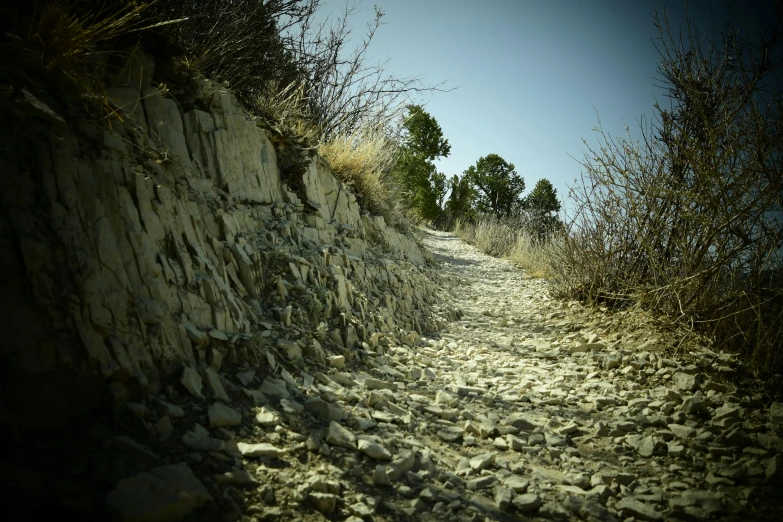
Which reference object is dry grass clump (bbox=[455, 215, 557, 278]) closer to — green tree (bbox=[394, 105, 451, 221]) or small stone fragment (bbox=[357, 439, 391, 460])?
green tree (bbox=[394, 105, 451, 221])

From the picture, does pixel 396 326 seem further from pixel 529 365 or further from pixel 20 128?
pixel 20 128

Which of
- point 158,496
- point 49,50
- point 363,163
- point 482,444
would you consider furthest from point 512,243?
point 158,496

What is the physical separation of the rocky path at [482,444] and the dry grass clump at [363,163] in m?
3.54

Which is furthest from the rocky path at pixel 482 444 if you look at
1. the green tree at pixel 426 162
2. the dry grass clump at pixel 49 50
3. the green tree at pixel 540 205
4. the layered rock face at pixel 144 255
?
the green tree at pixel 426 162

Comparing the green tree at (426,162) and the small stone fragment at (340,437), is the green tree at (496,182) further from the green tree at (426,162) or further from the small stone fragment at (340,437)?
the small stone fragment at (340,437)

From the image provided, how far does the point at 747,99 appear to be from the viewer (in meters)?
3.51

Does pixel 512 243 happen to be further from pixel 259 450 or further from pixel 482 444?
pixel 259 450

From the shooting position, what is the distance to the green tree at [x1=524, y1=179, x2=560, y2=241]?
13727 mm

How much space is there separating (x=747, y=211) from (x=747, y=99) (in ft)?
3.54

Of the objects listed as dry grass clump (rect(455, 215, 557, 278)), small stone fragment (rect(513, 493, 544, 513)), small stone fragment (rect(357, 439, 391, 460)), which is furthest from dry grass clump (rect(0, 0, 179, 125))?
dry grass clump (rect(455, 215, 557, 278))

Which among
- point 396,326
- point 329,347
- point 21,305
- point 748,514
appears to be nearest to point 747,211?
point 748,514

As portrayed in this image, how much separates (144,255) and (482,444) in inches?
90.5

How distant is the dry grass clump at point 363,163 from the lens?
6.15 m

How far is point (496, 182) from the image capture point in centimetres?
2794
